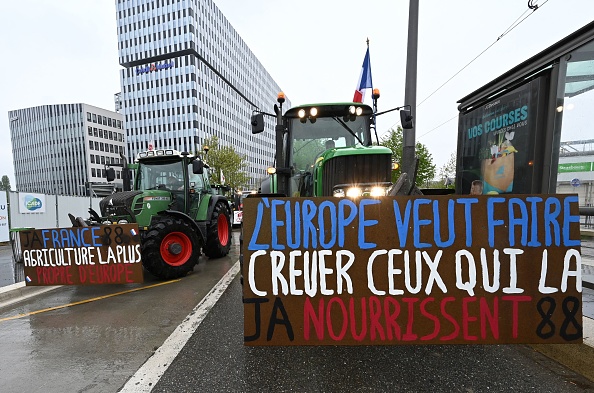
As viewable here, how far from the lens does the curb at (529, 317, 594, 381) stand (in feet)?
7.49

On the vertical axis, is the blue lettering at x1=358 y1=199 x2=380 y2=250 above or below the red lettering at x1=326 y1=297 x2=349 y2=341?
above

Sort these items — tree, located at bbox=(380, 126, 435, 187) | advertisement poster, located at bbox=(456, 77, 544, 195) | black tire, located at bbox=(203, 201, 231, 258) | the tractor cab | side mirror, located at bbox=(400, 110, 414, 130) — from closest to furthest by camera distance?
advertisement poster, located at bbox=(456, 77, 544, 195), side mirror, located at bbox=(400, 110, 414, 130), the tractor cab, black tire, located at bbox=(203, 201, 231, 258), tree, located at bbox=(380, 126, 435, 187)

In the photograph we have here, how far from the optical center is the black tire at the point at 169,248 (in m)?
5.04

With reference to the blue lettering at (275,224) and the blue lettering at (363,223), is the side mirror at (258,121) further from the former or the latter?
the blue lettering at (363,223)

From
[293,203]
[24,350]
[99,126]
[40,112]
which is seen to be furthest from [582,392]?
[40,112]

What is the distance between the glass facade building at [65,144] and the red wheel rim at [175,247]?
7226cm

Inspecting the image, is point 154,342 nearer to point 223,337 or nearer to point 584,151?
point 223,337

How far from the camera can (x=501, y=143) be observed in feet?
14.0

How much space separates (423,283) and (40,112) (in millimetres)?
106069

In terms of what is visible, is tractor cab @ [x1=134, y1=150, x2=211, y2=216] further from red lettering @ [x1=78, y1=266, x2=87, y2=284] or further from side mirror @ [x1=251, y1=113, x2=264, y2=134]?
side mirror @ [x1=251, y1=113, x2=264, y2=134]

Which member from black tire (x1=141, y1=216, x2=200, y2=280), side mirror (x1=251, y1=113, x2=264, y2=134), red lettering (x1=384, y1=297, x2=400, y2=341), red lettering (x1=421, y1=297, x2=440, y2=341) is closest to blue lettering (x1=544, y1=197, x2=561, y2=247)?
red lettering (x1=421, y1=297, x2=440, y2=341)

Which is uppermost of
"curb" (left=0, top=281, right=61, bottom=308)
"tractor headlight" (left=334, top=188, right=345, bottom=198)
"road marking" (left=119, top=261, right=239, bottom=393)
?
"tractor headlight" (left=334, top=188, right=345, bottom=198)

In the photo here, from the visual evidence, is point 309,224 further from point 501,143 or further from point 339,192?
point 501,143

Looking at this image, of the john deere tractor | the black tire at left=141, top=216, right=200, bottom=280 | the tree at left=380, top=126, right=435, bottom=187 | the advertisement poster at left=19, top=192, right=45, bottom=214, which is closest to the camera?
the john deere tractor
